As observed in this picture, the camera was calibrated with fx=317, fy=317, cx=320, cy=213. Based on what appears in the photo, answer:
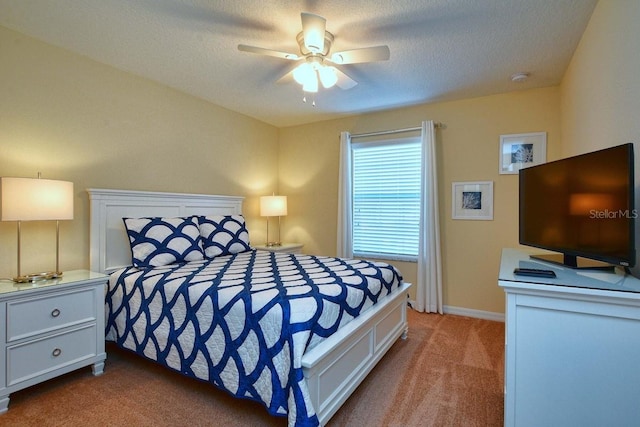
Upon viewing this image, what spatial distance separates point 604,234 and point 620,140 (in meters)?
0.68

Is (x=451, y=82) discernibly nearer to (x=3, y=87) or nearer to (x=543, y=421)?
(x=543, y=421)

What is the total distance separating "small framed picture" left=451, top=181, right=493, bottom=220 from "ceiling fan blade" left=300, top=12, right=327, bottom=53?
236cm

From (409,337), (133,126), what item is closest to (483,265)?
(409,337)

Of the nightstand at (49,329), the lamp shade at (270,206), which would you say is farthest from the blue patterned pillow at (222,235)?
the nightstand at (49,329)

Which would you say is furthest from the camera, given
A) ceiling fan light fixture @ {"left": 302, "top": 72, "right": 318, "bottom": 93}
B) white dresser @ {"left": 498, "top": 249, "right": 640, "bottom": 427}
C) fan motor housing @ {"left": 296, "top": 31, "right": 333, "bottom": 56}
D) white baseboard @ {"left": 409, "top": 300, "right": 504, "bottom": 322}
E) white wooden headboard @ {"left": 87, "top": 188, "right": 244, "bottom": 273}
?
white baseboard @ {"left": 409, "top": 300, "right": 504, "bottom": 322}

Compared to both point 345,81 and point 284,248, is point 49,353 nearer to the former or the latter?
point 284,248

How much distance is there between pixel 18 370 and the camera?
196cm

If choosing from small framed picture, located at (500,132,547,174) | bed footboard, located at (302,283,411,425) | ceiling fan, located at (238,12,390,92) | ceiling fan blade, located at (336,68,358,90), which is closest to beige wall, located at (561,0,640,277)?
small framed picture, located at (500,132,547,174)

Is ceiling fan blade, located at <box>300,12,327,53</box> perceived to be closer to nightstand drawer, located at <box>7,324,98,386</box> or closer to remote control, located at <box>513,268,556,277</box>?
remote control, located at <box>513,268,556,277</box>

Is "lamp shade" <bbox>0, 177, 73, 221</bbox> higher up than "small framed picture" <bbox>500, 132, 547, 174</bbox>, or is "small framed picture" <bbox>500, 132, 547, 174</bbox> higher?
"small framed picture" <bbox>500, 132, 547, 174</bbox>

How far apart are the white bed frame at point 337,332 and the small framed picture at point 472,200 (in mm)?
1270

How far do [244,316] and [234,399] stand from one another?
2.31ft

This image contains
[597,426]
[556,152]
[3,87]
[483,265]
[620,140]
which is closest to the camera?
[597,426]

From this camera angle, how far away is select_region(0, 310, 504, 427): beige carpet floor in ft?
6.02
